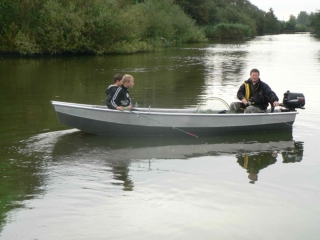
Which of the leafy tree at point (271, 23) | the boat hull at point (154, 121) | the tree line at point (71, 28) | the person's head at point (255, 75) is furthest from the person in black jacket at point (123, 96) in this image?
the leafy tree at point (271, 23)

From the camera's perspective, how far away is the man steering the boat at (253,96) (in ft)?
33.3

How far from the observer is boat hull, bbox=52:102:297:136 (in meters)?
9.35

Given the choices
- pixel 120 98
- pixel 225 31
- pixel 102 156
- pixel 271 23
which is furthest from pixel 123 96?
pixel 271 23

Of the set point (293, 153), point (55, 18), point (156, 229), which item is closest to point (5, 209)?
point (156, 229)

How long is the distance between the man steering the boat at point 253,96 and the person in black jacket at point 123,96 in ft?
7.74

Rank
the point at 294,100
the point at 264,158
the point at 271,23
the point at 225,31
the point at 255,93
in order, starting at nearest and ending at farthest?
the point at 264,158, the point at 255,93, the point at 294,100, the point at 225,31, the point at 271,23

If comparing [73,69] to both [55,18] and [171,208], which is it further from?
[171,208]

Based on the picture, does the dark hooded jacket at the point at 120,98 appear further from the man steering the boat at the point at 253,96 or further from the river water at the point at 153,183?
the man steering the boat at the point at 253,96

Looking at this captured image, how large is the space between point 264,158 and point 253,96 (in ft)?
6.45

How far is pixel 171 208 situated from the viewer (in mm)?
6152

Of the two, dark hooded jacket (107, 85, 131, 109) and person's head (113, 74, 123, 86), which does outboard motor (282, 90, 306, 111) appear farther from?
person's head (113, 74, 123, 86)

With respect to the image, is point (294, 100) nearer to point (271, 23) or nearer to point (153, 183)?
point (153, 183)

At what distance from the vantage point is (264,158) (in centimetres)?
873

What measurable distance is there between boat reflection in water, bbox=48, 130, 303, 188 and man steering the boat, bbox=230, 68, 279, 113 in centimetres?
58
